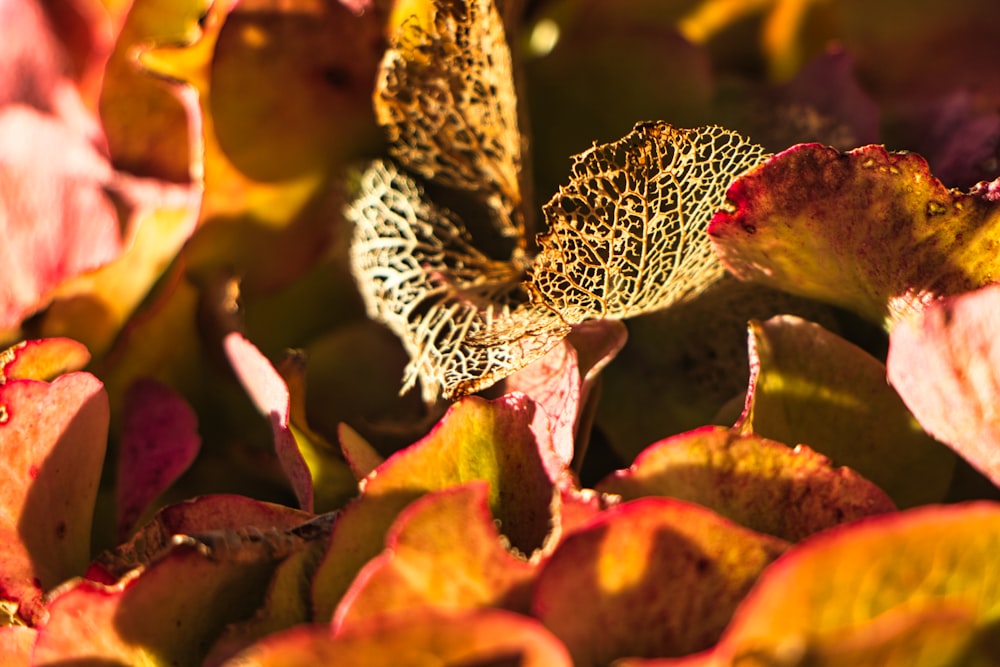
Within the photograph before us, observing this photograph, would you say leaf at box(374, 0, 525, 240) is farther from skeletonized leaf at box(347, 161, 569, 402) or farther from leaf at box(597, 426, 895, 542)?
leaf at box(597, 426, 895, 542)

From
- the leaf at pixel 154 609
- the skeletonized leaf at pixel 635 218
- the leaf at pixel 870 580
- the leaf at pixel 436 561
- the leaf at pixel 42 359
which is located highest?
the skeletonized leaf at pixel 635 218

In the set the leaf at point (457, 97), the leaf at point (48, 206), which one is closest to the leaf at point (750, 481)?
the leaf at point (457, 97)

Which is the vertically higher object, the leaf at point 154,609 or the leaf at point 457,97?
the leaf at point 457,97

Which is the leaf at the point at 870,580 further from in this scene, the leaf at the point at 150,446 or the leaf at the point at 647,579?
the leaf at the point at 150,446

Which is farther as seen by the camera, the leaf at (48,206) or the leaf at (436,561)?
the leaf at (48,206)

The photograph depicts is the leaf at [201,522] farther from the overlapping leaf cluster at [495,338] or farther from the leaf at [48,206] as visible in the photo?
the leaf at [48,206]

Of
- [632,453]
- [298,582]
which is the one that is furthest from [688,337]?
[298,582]
